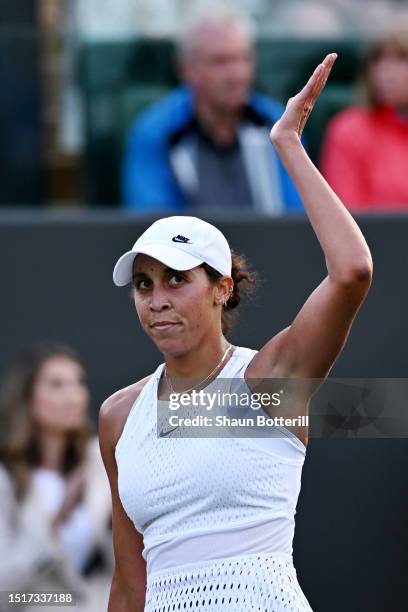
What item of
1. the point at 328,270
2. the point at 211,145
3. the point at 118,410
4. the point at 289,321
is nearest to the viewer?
the point at 328,270

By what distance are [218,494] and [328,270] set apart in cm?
46

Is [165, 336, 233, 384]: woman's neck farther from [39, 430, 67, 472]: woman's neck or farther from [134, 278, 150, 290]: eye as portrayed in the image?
[39, 430, 67, 472]: woman's neck

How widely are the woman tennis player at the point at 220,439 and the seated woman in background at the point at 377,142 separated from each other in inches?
92.0

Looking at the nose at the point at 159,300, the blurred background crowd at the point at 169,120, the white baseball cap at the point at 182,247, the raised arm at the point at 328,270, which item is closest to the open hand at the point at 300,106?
the raised arm at the point at 328,270

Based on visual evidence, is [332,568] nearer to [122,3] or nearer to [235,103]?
[235,103]

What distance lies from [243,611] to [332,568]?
7.02 feet

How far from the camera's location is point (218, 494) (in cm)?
230

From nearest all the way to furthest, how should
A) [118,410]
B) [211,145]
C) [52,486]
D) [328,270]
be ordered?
[328,270]
[118,410]
[52,486]
[211,145]

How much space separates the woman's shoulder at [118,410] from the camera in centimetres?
258

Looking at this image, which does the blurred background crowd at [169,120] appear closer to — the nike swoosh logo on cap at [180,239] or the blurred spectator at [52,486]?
the blurred spectator at [52,486]

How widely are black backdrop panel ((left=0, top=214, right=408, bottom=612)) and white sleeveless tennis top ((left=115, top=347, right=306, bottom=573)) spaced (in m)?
1.91

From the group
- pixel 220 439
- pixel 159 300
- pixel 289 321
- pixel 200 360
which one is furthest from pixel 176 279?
pixel 289 321

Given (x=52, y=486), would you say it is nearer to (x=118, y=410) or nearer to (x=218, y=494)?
(x=118, y=410)

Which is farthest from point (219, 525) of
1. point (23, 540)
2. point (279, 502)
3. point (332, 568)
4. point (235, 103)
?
point (235, 103)
